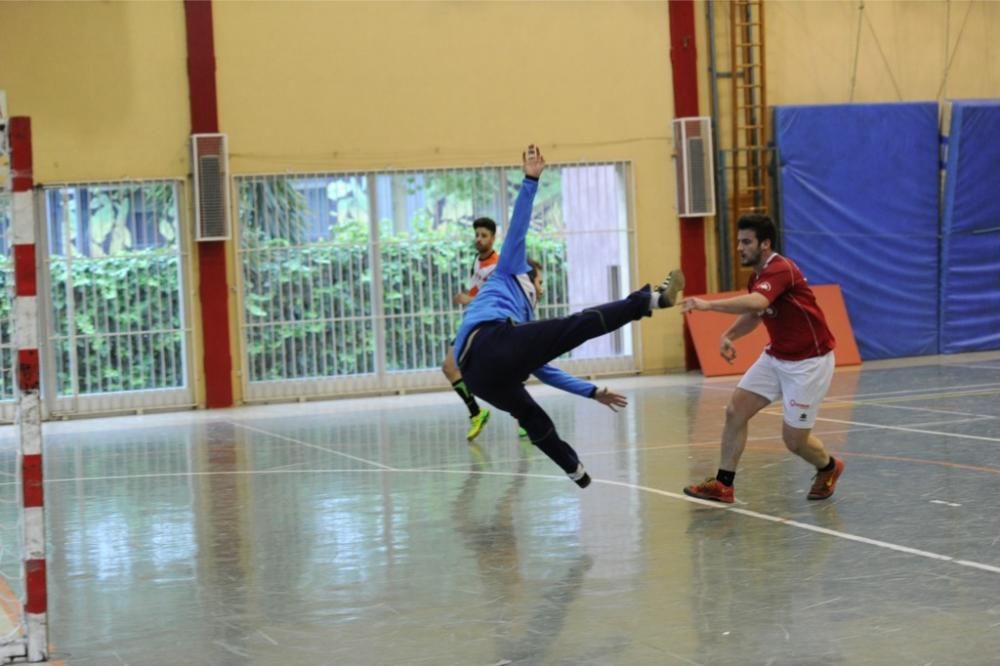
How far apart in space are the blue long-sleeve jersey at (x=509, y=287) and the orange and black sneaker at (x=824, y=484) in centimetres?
237

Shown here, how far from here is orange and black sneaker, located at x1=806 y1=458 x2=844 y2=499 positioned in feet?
32.9

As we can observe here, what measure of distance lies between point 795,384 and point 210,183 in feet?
41.0

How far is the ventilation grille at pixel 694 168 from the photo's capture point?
72.6 ft

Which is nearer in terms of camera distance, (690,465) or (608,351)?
(690,465)

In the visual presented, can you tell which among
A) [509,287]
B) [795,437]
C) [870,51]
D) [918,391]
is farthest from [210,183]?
[795,437]

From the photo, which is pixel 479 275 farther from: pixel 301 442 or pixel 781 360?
pixel 781 360

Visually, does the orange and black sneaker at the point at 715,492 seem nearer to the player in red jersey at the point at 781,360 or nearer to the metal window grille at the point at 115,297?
the player in red jersey at the point at 781,360

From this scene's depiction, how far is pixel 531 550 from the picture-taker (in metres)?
8.72

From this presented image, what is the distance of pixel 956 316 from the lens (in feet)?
77.6

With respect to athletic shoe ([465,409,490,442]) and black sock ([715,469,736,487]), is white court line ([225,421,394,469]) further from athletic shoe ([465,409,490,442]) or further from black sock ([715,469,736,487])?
black sock ([715,469,736,487])

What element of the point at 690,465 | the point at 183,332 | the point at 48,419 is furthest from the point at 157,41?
the point at 690,465

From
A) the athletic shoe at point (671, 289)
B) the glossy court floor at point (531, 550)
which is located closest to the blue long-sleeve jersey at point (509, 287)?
the athletic shoe at point (671, 289)

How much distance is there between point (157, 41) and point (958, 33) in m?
13.4

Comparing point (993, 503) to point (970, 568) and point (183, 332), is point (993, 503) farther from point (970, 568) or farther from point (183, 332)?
point (183, 332)
